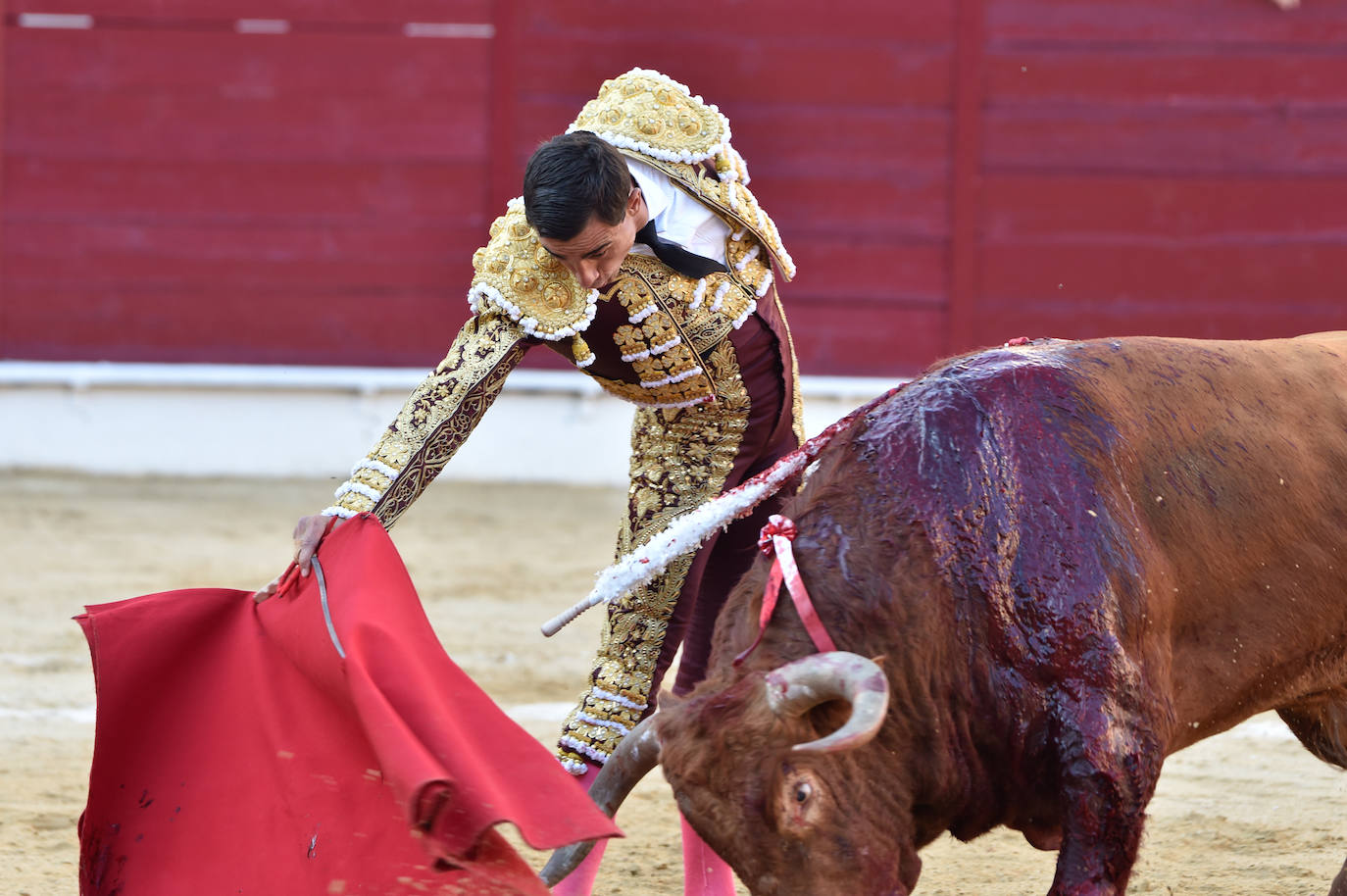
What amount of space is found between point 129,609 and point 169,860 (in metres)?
0.39

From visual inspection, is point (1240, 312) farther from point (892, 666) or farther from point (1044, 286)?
point (892, 666)

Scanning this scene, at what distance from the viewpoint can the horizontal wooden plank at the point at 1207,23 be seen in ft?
24.8

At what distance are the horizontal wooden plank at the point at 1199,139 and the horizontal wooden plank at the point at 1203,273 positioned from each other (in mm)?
367

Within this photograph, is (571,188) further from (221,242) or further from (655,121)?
(221,242)

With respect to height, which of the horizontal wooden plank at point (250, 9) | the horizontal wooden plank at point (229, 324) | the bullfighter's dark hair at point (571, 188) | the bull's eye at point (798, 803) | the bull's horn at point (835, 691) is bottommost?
the horizontal wooden plank at point (229, 324)

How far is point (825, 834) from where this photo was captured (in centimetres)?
204

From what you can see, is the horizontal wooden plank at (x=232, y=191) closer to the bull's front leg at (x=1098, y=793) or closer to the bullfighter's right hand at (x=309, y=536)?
the bullfighter's right hand at (x=309, y=536)

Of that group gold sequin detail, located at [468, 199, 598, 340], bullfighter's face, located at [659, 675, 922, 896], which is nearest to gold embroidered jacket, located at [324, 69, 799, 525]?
gold sequin detail, located at [468, 199, 598, 340]

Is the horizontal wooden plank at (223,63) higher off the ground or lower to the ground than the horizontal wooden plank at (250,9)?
lower

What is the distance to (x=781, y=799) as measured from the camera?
6.60 ft

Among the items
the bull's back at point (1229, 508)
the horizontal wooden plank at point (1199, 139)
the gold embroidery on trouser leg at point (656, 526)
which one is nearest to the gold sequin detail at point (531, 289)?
the gold embroidery on trouser leg at point (656, 526)

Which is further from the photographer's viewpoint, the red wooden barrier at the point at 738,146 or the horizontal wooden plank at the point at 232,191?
the horizontal wooden plank at the point at 232,191

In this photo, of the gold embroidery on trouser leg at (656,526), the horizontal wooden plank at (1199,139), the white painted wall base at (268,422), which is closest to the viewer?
the gold embroidery on trouser leg at (656,526)

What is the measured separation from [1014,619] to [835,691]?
0.30m
